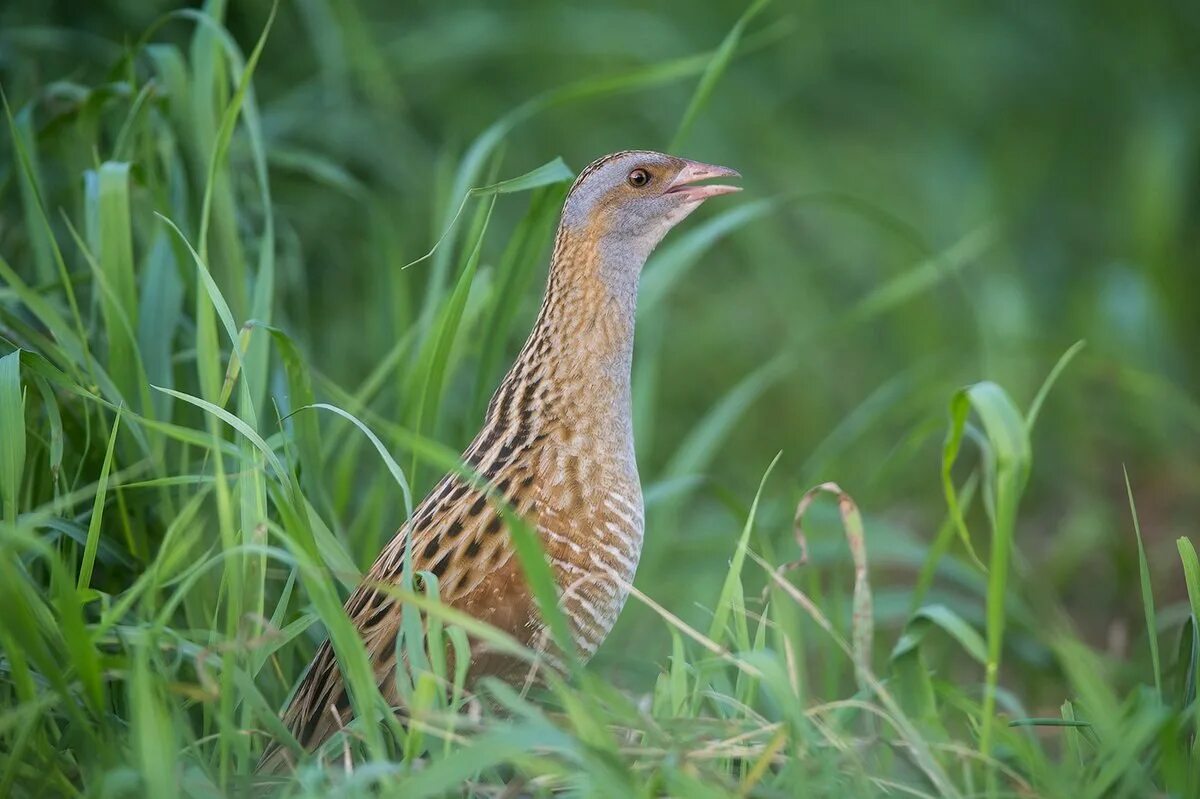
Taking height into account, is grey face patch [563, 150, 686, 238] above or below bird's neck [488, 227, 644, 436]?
above

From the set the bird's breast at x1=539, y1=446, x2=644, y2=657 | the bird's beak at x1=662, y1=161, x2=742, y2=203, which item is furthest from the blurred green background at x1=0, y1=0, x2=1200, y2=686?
the bird's breast at x1=539, y1=446, x2=644, y2=657

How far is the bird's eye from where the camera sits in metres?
2.81

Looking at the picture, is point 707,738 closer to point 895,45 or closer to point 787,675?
point 787,675

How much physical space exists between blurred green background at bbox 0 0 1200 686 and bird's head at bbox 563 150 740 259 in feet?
2.43

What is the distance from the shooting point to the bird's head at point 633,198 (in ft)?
9.05

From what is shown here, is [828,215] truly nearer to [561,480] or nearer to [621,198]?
[621,198]

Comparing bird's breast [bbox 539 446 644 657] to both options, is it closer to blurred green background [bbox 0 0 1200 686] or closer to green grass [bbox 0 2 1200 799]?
green grass [bbox 0 2 1200 799]

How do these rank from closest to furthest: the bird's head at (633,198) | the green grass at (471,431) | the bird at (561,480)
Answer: the green grass at (471,431) → the bird at (561,480) → the bird's head at (633,198)

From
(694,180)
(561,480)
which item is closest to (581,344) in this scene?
(561,480)

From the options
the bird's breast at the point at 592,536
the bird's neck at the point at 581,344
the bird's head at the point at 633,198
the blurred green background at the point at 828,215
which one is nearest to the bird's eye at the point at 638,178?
the bird's head at the point at 633,198

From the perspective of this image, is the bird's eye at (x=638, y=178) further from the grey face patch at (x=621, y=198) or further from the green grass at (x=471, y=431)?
the green grass at (x=471, y=431)

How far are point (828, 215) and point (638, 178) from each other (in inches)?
123

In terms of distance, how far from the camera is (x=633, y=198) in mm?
2793

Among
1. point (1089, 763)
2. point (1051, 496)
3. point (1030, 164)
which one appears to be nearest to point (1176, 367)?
point (1051, 496)
